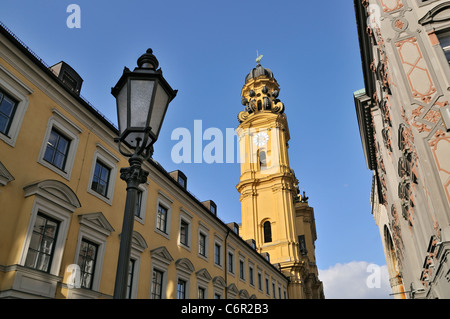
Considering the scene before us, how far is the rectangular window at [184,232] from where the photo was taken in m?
18.8

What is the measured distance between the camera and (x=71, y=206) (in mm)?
11797

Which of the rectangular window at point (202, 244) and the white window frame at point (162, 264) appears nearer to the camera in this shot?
the white window frame at point (162, 264)

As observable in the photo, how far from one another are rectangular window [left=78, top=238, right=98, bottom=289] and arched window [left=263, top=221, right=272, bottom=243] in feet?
112

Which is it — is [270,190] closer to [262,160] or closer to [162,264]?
[262,160]

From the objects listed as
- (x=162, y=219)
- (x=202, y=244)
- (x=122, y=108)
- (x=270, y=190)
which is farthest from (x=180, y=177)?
(x=270, y=190)

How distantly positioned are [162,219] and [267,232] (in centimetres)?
2977

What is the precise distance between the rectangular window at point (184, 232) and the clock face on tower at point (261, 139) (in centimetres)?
3142

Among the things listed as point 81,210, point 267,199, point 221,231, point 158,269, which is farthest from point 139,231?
point 267,199

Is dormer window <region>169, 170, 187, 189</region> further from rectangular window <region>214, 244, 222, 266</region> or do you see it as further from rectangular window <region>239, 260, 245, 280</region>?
rectangular window <region>239, 260, 245, 280</region>

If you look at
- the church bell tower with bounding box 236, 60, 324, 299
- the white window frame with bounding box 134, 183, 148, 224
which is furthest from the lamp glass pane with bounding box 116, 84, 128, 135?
the church bell tower with bounding box 236, 60, 324, 299

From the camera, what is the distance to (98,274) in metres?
12.4

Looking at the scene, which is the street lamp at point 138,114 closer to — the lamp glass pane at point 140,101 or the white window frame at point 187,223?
the lamp glass pane at point 140,101

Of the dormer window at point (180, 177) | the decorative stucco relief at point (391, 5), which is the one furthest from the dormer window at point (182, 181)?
the decorative stucco relief at point (391, 5)
